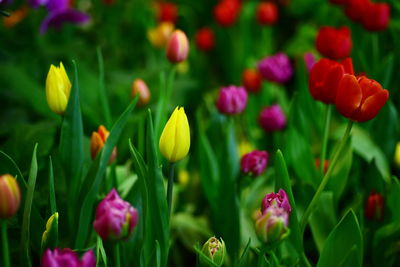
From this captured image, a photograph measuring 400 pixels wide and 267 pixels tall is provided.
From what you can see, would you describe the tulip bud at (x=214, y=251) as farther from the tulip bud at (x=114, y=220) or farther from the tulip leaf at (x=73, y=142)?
the tulip leaf at (x=73, y=142)

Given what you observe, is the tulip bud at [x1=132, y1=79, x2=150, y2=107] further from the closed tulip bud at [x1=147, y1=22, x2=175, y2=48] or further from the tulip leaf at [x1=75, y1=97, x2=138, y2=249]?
the closed tulip bud at [x1=147, y1=22, x2=175, y2=48]

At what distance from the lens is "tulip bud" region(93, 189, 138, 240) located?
1.71 ft

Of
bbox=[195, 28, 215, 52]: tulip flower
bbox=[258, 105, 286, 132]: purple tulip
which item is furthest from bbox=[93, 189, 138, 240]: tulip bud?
bbox=[195, 28, 215, 52]: tulip flower

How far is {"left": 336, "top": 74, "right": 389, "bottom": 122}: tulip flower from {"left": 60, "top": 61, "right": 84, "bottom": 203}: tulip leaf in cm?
36

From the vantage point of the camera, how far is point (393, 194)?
2.61ft

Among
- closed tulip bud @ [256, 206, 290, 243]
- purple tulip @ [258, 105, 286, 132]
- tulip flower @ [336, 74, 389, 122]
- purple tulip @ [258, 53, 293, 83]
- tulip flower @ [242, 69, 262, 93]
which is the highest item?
tulip flower @ [336, 74, 389, 122]

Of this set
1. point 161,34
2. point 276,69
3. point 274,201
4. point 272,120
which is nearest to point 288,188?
point 274,201

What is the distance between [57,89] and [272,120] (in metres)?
0.50

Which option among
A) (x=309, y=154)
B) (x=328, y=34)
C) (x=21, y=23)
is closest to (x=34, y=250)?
A: (x=309, y=154)

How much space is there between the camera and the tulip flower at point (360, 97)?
2.05 ft

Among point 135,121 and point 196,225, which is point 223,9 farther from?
point 196,225

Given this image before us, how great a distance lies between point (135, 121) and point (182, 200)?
22 cm

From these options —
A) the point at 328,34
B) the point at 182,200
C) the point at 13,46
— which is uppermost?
the point at 328,34

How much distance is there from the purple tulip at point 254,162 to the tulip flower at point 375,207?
0.19m
